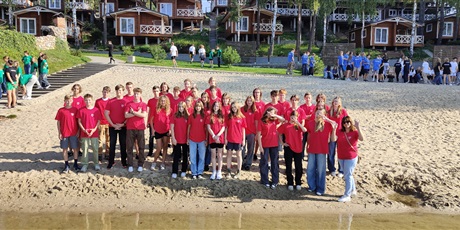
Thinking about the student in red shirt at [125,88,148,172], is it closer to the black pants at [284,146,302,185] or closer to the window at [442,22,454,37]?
the black pants at [284,146,302,185]

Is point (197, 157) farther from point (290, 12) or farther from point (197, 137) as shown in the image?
point (290, 12)

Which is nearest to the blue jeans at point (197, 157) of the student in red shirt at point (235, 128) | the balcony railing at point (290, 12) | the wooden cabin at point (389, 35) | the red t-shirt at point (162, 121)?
the student in red shirt at point (235, 128)

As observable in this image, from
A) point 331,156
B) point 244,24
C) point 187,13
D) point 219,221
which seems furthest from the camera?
point 187,13

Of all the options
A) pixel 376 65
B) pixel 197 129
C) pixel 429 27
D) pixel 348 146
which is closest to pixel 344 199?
pixel 348 146

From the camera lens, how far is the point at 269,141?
303 inches

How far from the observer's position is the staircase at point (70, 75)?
16798mm

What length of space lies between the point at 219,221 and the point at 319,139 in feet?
8.09

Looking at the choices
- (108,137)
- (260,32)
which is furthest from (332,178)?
(260,32)

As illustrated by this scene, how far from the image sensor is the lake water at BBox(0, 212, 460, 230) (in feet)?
21.1

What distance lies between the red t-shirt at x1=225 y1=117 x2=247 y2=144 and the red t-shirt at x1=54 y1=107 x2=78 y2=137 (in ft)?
10.2

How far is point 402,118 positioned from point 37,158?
37.0ft

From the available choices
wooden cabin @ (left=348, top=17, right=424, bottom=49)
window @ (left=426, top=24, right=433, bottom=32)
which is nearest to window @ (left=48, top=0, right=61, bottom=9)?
wooden cabin @ (left=348, top=17, right=424, bottom=49)

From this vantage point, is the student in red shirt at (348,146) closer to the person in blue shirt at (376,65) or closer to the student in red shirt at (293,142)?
the student in red shirt at (293,142)

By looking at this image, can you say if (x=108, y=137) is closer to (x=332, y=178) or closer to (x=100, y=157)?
(x=100, y=157)
